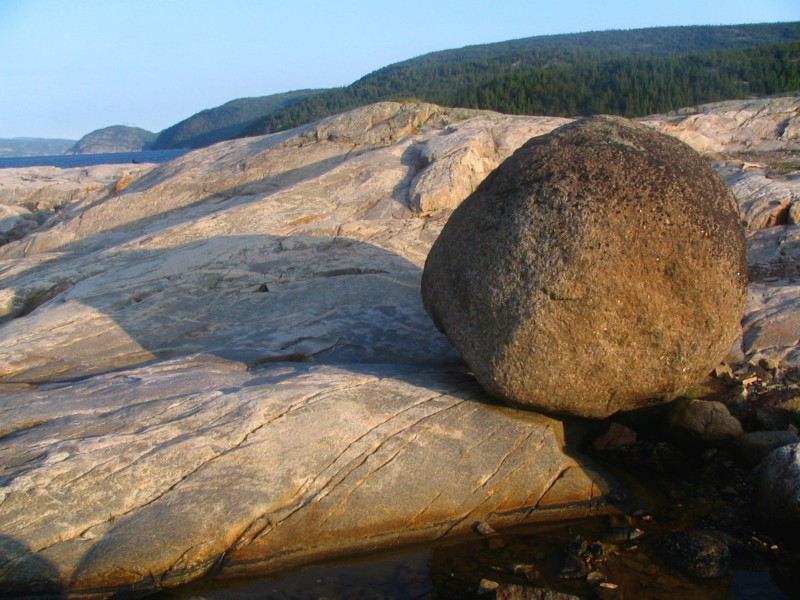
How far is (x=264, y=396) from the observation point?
291 inches

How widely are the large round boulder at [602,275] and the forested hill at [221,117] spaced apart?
162m

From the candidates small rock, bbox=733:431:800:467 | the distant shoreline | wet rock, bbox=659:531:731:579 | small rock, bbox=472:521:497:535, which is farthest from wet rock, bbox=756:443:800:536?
the distant shoreline

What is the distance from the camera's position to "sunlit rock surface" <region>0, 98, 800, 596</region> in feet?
19.9

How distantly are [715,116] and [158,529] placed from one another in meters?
17.6

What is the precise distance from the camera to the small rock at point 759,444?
25.4ft

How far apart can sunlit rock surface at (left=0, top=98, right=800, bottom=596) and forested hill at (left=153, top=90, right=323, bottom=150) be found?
509 ft

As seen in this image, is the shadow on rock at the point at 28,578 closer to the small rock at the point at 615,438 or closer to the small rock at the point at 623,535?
the small rock at the point at 623,535

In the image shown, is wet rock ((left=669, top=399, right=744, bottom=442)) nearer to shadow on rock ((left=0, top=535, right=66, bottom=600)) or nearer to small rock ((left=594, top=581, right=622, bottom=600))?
small rock ((left=594, top=581, right=622, bottom=600))

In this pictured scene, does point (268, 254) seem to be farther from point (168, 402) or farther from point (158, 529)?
point (158, 529)

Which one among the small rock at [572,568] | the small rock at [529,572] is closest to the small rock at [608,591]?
the small rock at [572,568]

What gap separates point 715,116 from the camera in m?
18.6

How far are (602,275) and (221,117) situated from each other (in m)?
188

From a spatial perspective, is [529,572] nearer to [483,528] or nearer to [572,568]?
[572,568]

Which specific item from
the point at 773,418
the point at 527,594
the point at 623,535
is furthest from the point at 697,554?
the point at 773,418
